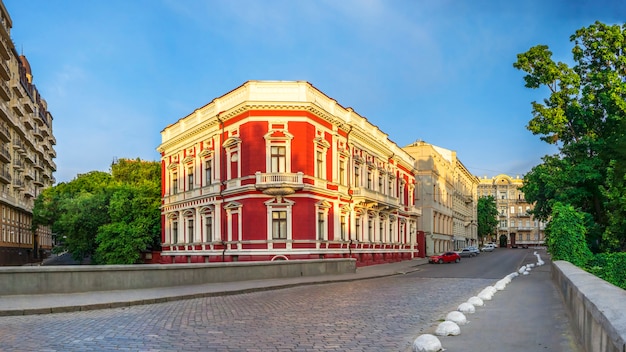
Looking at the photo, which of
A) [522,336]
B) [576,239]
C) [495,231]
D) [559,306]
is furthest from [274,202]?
[495,231]

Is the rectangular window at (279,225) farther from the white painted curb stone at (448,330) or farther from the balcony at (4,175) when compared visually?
the balcony at (4,175)

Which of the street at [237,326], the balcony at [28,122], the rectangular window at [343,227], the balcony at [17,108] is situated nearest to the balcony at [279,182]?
the rectangular window at [343,227]

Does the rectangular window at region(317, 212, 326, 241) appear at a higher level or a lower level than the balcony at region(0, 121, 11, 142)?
lower

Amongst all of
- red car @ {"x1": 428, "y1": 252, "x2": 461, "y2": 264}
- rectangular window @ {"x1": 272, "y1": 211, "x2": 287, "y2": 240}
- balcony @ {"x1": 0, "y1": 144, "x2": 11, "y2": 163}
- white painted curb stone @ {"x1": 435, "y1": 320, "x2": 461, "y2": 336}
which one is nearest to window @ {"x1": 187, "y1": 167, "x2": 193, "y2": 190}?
rectangular window @ {"x1": 272, "y1": 211, "x2": 287, "y2": 240}

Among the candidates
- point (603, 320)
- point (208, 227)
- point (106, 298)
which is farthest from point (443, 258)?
point (603, 320)

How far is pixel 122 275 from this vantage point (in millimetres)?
16906

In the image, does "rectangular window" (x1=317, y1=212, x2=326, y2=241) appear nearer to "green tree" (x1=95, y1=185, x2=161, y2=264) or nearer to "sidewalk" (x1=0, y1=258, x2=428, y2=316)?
"sidewalk" (x1=0, y1=258, x2=428, y2=316)

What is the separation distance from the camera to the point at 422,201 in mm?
62688

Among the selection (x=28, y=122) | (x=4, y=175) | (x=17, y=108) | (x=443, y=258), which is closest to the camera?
(x=443, y=258)

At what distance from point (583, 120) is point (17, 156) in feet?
209

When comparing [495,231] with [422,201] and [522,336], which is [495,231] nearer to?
[422,201]

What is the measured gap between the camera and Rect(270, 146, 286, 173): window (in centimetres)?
3378

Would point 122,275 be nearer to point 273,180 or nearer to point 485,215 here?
point 273,180

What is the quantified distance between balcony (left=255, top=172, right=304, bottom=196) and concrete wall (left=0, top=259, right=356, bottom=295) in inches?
323
